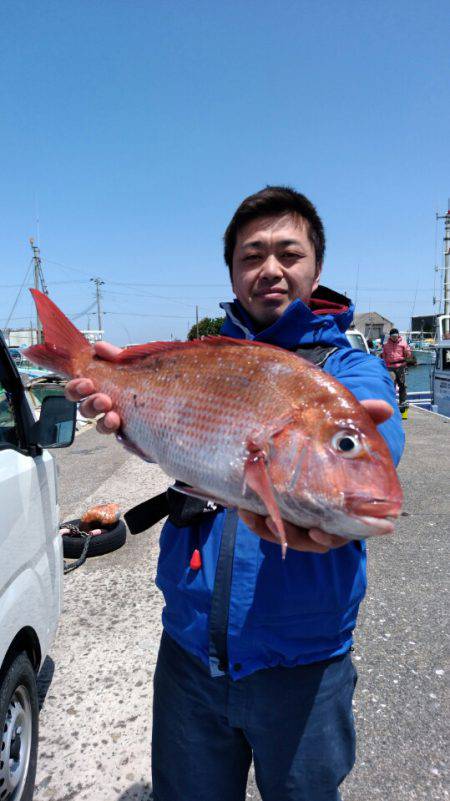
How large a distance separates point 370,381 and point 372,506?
1.83ft

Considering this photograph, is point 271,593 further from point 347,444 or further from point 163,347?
point 163,347

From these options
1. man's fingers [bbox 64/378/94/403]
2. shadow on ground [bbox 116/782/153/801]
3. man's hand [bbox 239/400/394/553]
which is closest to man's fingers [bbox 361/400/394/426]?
man's hand [bbox 239/400/394/553]

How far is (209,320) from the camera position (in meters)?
71.6

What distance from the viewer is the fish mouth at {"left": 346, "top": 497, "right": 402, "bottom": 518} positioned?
44.1 inches

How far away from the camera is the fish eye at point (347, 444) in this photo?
1.18 m

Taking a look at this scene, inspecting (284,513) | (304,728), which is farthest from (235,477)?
(304,728)

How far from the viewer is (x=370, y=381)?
1.57 metres

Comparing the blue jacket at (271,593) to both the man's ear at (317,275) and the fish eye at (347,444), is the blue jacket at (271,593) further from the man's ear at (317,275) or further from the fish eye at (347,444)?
the man's ear at (317,275)

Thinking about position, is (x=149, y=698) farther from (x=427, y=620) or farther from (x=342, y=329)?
(x=342, y=329)

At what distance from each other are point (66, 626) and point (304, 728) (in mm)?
2659

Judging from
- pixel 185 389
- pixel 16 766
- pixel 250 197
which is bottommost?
pixel 16 766

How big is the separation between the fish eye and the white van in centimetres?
145

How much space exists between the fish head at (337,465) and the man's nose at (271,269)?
28.2 inches

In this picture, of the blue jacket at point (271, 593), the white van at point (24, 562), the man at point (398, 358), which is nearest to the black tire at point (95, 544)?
the white van at point (24, 562)
